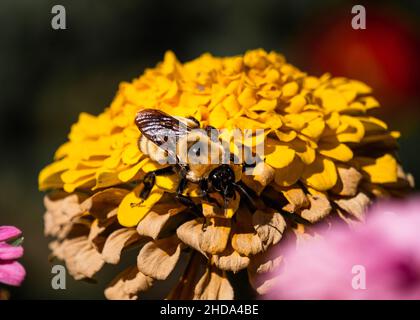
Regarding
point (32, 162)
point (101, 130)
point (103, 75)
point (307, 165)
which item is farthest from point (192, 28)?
point (307, 165)

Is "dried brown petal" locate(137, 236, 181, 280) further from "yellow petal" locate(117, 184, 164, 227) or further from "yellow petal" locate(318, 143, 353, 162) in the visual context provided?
"yellow petal" locate(318, 143, 353, 162)

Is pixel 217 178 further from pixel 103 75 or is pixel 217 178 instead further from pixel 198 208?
pixel 103 75

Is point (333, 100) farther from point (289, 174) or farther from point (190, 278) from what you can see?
point (190, 278)

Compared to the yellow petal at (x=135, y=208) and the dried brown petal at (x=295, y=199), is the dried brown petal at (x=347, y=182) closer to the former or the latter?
the dried brown petal at (x=295, y=199)

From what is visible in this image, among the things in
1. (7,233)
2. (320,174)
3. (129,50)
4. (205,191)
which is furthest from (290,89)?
(129,50)

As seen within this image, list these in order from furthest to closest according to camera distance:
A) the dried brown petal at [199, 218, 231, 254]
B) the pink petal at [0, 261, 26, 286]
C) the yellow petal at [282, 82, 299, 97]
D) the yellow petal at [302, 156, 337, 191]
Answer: the yellow petal at [282, 82, 299, 97], the yellow petal at [302, 156, 337, 191], the dried brown petal at [199, 218, 231, 254], the pink petal at [0, 261, 26, 286]

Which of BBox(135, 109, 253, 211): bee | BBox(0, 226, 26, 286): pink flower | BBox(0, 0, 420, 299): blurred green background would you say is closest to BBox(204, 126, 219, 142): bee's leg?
BBox(135, 109, 253, 211): bee
